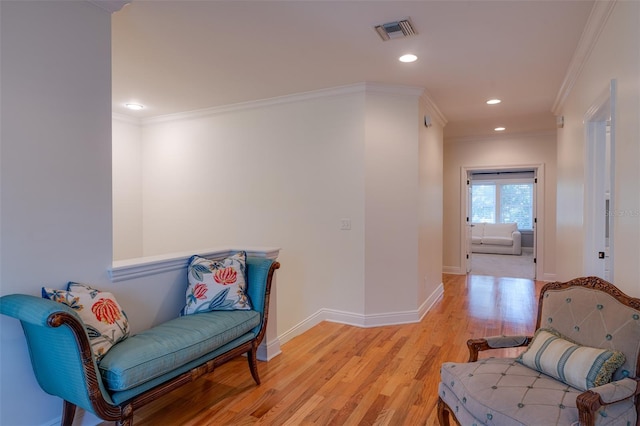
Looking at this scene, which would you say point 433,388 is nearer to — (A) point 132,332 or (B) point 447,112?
(A) point 132,332

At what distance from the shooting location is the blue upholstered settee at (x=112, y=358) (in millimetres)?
1599

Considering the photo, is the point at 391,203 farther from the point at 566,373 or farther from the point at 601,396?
the point at 601,396

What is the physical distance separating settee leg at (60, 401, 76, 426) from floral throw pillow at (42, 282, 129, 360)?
1.35 ft

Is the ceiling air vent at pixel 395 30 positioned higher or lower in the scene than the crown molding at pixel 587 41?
higher

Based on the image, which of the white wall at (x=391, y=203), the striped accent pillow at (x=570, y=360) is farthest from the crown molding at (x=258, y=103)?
the striped accent pillow at (x=570, y=360)

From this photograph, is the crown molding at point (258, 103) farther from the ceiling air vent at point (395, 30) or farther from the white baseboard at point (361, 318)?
the white baseboard at point (361, 318)

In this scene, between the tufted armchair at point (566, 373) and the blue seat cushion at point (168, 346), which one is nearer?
the tufted armchair at point (566, 373)

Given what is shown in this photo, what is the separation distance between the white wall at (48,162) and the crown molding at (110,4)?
3 cm

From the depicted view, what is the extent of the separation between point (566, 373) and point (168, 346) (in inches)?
75.4

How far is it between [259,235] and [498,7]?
3.32 metres

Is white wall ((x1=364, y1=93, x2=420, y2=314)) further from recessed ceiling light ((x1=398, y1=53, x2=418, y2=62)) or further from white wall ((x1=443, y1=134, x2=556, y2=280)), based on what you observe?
white wall ((x1=443, y1=134, x2=556, y2=280))

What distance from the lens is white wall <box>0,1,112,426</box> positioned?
1814mm

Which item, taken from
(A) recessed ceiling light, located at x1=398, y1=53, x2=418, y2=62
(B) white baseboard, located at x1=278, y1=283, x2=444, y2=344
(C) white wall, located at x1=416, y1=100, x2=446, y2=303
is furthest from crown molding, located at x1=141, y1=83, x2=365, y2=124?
(B) white baseboard, located at x1=278, y1=283, x2=444, y2=344

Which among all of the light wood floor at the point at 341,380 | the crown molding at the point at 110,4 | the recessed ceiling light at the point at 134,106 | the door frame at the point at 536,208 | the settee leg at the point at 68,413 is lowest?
the light wood floor at the point at 341,380
